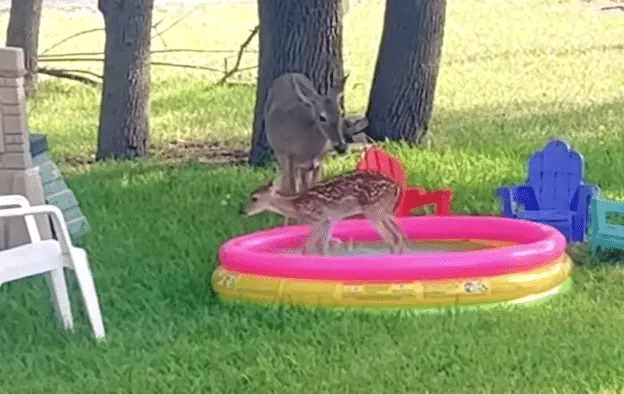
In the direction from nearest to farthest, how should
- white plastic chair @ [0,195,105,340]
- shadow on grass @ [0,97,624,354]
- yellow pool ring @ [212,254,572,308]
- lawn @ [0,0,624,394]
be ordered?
lawn @ [0,0,624,394]
white plastic chair @ [0,195,105,340]
yellow pool ring @ [212,254,572,308]
shadow on grass @ [0,97,624,354]

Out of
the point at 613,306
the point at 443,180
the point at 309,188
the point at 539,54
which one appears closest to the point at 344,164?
the point at 443,180

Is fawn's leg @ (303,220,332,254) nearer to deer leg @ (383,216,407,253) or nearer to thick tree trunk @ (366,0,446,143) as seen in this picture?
deer leg @ (383,216,407,253)

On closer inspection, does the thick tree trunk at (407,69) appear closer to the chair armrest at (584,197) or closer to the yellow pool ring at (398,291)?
the chair armrest at (584,197)

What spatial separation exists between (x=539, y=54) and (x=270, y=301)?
10524 millimetres

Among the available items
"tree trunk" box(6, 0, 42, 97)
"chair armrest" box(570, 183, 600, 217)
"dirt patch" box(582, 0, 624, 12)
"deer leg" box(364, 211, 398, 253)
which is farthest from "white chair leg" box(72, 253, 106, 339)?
"dirt patch" box(582, 0, 624, 12)

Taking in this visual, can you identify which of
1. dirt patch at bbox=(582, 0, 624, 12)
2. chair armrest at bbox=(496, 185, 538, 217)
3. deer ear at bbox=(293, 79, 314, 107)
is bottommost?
dirt patch at bbox=(582, 0, 624, 12)

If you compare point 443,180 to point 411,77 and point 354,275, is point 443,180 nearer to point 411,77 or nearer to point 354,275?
point 411,77

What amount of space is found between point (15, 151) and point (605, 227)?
297 cm

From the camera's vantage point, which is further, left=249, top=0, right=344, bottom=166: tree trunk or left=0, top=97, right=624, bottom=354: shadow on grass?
left=249, top=0, right=344, bottom=166: tree trunk

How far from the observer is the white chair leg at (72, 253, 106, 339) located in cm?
538

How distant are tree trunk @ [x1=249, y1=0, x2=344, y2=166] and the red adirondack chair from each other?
2.09 m

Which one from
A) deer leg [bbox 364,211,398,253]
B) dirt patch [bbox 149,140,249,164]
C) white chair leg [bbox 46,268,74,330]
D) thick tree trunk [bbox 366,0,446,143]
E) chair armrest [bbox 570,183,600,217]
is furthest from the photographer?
dirt patch [bbox 149,140,249,164]

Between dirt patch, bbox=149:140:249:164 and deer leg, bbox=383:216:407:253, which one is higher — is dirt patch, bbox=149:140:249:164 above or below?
below

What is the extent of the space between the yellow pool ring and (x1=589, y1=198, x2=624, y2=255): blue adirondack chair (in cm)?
76
